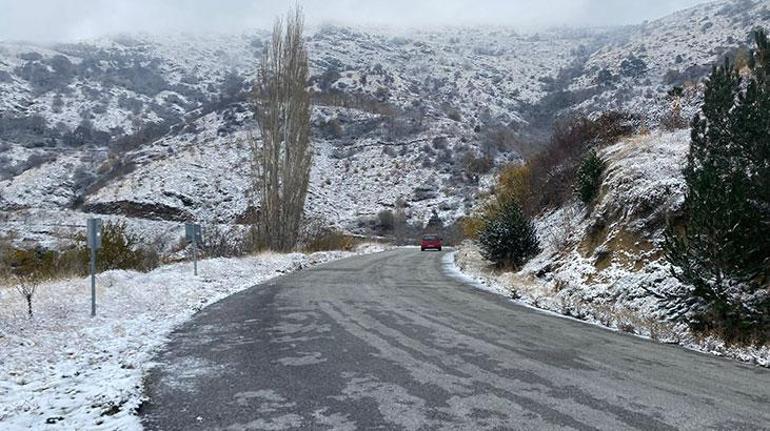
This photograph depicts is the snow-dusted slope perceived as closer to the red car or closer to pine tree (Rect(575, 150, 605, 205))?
the red car

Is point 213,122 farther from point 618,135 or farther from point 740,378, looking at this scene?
point 740,378

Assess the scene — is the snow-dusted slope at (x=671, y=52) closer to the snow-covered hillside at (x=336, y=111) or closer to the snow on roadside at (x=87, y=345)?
the snow-covered hillside at (x=336, y=111)

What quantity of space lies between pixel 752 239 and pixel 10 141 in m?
103

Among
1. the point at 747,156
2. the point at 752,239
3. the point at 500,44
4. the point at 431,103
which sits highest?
the point at 500,44

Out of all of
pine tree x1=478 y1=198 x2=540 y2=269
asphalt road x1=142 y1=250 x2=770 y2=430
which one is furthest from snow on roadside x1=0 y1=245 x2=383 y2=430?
pine tree x1=478 y1=198 x2=540 y2=269

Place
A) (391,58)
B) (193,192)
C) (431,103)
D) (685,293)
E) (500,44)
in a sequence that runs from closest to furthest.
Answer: (685,293)
(193,192)
(431,103)
(391,58)
(500,44)

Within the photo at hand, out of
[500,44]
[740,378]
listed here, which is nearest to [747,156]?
[740,378]

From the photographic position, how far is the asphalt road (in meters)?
5.33

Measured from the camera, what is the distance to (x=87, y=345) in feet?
28.4

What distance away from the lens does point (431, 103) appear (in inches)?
4333

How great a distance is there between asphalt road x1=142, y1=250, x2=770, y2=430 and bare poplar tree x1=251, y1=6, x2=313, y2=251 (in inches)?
842

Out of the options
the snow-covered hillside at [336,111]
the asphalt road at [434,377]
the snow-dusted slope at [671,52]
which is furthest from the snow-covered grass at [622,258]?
the snow-dusted slope at [671,52]

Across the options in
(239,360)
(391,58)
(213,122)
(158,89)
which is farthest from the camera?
(391,58)

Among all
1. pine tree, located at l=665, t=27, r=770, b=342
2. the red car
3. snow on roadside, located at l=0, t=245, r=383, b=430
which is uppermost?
pine tree, located at l=665, t=27, r=770, b=342
